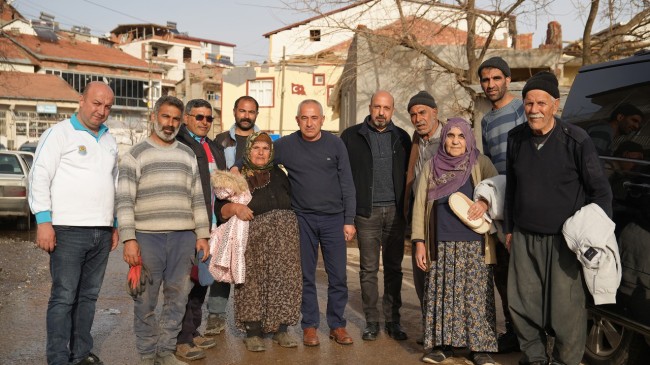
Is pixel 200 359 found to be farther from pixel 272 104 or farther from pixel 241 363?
pixel 272 104

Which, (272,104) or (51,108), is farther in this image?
(51,108)

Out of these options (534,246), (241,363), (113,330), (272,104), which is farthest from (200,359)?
(272,104)

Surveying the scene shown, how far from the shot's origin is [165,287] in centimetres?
468

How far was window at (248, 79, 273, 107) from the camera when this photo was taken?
1497 inches

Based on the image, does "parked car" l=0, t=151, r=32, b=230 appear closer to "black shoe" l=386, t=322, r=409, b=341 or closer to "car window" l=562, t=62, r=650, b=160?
"black shoe" l=386, t=322, r=409, b=341

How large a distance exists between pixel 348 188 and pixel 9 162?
10.3 meters

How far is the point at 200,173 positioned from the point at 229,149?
1.16 metres

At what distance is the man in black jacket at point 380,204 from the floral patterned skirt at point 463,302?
0.88 m

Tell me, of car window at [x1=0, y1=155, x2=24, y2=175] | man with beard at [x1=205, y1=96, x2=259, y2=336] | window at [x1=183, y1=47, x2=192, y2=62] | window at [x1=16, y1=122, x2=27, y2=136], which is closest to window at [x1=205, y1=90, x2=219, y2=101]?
window at [x1=16, y1=122, x2=27, y2=136]

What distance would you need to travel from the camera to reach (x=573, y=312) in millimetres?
4098

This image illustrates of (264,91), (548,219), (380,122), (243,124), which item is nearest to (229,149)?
(243,124)

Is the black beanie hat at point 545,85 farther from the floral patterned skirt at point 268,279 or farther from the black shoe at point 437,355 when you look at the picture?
the floral patterned skirt at point 268,279

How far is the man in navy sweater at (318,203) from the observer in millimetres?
5379

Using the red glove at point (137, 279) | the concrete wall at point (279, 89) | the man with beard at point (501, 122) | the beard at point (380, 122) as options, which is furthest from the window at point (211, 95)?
the red glove at point (137, 279)
